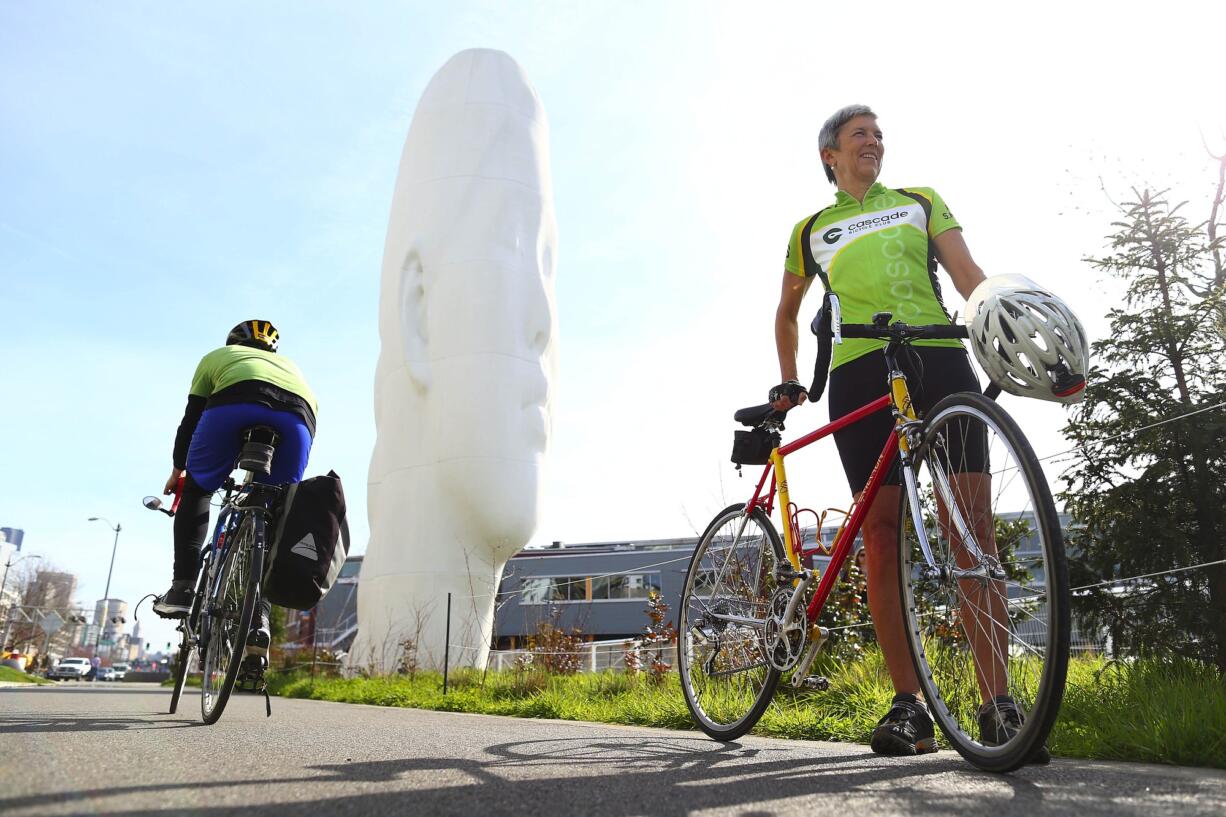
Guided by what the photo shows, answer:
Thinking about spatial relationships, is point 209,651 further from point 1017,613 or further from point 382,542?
point 382,542

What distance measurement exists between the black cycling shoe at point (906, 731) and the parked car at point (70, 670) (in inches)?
1888

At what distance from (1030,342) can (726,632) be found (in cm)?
158

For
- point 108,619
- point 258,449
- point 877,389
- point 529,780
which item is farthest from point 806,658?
point 108,619

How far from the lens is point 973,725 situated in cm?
214

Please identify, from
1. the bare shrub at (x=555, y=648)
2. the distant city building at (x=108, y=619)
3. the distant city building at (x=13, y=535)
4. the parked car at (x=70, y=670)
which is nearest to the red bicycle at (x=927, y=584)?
the bare shrub at (x=555, y=648)

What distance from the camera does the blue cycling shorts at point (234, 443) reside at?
3.49m

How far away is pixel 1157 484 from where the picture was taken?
3473mm

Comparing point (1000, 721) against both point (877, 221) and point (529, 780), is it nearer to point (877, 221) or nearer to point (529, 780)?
point (529, 780)

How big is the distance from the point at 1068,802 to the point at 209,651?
3.22 meters

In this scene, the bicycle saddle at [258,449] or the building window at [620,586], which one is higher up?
the building window at [620,586]

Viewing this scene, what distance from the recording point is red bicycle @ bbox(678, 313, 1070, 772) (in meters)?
1.88

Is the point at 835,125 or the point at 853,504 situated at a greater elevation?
the point at 835,125

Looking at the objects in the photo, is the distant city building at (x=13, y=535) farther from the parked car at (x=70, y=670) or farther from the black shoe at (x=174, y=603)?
the black shoe at (x=174, y=603)

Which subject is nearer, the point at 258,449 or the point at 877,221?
the point at 877,221
